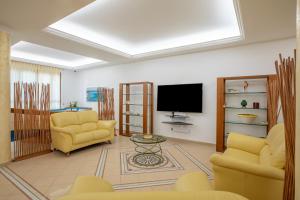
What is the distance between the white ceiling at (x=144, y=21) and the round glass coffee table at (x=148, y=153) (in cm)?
250

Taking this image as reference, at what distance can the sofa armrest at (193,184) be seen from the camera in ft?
4.61

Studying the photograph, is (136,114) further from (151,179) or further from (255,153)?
(255,153)

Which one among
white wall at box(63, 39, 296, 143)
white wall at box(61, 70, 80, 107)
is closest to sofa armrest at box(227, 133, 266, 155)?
white wall at box(63, 39, 296, 143)

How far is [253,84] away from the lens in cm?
396

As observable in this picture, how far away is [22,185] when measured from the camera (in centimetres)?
246

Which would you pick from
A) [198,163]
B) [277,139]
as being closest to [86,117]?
[198,163]

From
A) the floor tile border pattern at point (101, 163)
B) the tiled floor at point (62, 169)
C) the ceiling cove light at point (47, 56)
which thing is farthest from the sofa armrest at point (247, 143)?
the ceiling cove light at point (47, 56)

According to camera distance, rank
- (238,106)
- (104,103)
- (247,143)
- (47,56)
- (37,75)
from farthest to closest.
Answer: (37,75) → (47,56) → (104,103) → (238,106) → (247,143)

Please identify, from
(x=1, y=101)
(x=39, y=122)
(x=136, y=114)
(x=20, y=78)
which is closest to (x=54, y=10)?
(x=1, y=101)

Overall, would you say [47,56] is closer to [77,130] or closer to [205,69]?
[77,130]

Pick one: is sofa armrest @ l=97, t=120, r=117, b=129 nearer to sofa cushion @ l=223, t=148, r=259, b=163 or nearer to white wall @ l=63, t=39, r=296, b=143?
white wall @ l=63, t=39, r=296, b=143

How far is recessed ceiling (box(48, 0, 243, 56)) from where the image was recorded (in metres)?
2.82

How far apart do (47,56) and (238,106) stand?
22.2 feet

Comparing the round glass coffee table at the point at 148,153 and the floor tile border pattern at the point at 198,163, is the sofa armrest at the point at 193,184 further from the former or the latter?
the round glass coffee table at the point at 148,153
